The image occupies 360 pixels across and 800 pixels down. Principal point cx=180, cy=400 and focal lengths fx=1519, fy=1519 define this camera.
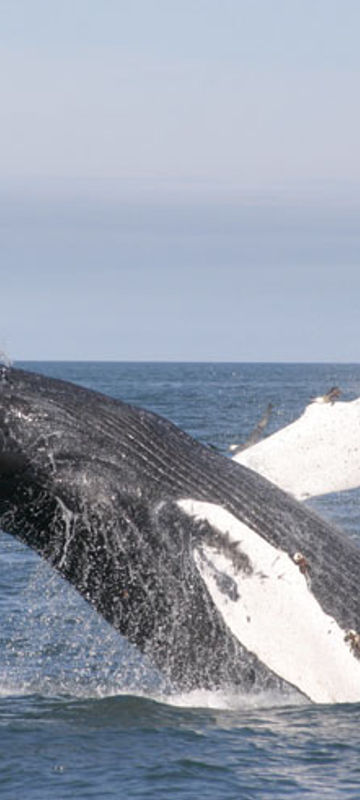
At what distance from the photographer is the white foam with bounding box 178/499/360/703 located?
373 inches

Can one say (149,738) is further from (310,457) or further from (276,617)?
(310,457)

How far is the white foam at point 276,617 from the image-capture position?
9477mm

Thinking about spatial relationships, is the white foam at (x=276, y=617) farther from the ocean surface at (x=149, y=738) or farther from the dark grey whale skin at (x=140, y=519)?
the ocean surface at (x=149, y=738)

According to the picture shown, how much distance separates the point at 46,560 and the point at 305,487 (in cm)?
237

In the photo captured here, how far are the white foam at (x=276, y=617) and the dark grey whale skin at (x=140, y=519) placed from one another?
77 millimetres

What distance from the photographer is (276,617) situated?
9.52 m

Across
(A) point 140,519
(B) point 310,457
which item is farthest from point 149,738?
(B) point 310,457

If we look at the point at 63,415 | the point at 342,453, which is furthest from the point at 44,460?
the point at 342,453

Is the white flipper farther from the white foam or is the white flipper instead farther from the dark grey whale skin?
the white foam

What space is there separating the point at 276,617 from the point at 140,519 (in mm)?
1058

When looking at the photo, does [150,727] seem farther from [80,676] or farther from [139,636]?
[80,676]

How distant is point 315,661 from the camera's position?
31.1 ft

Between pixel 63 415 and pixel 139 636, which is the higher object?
pixel 63 415

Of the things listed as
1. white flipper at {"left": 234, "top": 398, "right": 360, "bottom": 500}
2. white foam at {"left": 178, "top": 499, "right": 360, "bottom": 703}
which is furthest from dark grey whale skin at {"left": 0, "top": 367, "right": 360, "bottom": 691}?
white flipper at {"left": 234, "top": 398, "right": 360, "bottom": 500}
